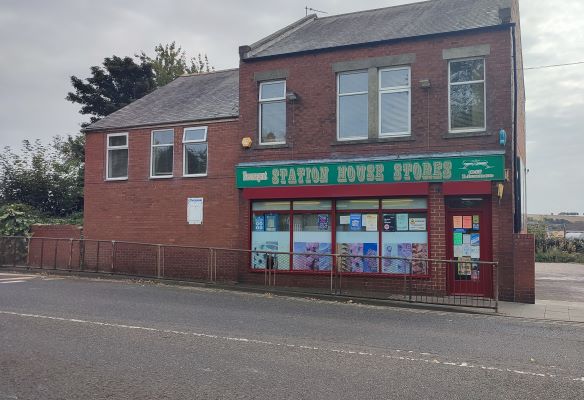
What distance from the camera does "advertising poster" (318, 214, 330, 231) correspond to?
15469mm

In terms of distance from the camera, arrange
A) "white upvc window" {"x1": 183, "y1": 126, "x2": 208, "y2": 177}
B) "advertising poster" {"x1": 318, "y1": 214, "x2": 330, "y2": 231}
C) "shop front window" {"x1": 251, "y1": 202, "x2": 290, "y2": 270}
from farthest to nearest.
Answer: "white upvc window" {"x1": 183, "y1": 126, "x2": 208, "y2": 177}
"shop front window" {"x1": 251, "y1": 202, "x2": 290, "y2": 270}
"advertising poster" {"x1": 318, "y1": 214, "x2": 330, "y2": 231}

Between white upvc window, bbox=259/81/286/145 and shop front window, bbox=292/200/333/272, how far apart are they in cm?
231

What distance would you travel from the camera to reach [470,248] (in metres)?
13.9

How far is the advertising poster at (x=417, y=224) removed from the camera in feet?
46.8

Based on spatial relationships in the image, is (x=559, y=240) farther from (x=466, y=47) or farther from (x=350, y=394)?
(x=350, y=394)

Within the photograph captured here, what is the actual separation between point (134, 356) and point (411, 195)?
941cm

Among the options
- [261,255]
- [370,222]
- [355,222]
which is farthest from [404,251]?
[261,255]

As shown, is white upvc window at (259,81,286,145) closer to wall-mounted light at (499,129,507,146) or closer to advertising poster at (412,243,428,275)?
advertising poster at (412,243,428,275)

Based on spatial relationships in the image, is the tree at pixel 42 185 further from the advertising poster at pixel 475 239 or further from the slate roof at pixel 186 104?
the advertising poster at pixel 475 239

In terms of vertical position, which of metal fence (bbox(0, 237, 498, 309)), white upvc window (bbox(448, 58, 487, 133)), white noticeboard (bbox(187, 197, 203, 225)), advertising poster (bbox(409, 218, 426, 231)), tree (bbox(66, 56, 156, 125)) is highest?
tree (bbox(66, 56, 156, 125))

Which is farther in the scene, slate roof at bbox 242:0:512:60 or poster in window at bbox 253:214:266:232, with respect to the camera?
poster in window at bbox 253:214:266:232

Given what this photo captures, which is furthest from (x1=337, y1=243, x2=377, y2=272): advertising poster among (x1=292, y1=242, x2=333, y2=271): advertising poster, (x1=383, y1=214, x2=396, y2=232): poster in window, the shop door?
the shop door

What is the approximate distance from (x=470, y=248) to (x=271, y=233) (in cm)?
589

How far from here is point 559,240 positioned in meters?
29.7
